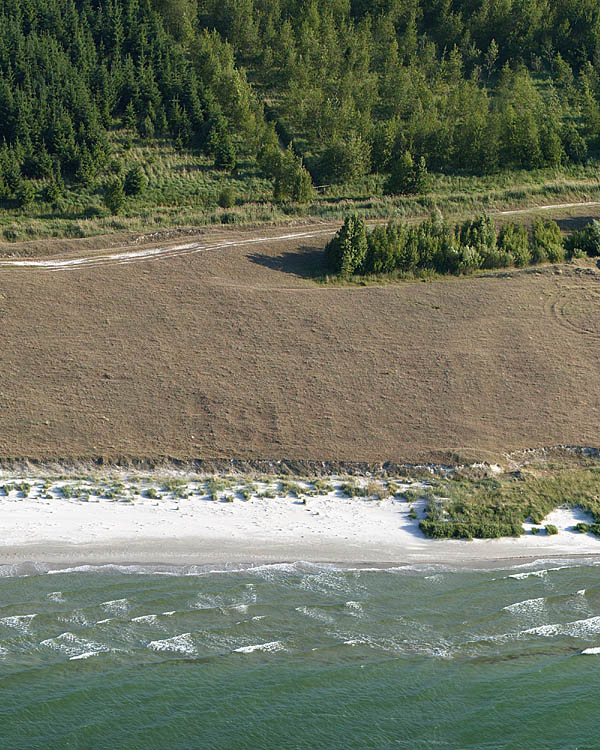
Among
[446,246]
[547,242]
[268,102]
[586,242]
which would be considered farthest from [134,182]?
[586,242]

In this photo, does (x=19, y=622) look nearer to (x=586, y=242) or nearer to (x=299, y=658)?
(x=299, y=658)

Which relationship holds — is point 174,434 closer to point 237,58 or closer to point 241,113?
point 241,113

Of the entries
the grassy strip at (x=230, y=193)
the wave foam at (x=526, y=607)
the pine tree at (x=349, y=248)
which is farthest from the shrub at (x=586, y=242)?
the wave foam at (x=526, y=607)

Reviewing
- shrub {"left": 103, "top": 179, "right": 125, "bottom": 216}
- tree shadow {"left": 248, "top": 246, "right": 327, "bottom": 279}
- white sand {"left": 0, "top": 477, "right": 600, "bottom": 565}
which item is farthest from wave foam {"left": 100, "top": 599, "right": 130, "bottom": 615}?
shrub {"left": 103, "top": 179, "right": 125, "bottom": 216}

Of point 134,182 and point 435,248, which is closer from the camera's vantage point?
point 435,248

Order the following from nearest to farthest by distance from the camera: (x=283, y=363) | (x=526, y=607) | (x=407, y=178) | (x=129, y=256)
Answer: (x=526, y=607)
(x=283, y=363)
(x=129, y=256)
(x=407, y=178)

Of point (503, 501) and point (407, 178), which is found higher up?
point (407, 178)

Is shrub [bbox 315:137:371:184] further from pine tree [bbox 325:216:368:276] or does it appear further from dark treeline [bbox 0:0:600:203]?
pine tree [bbox 325:216:368:276]
